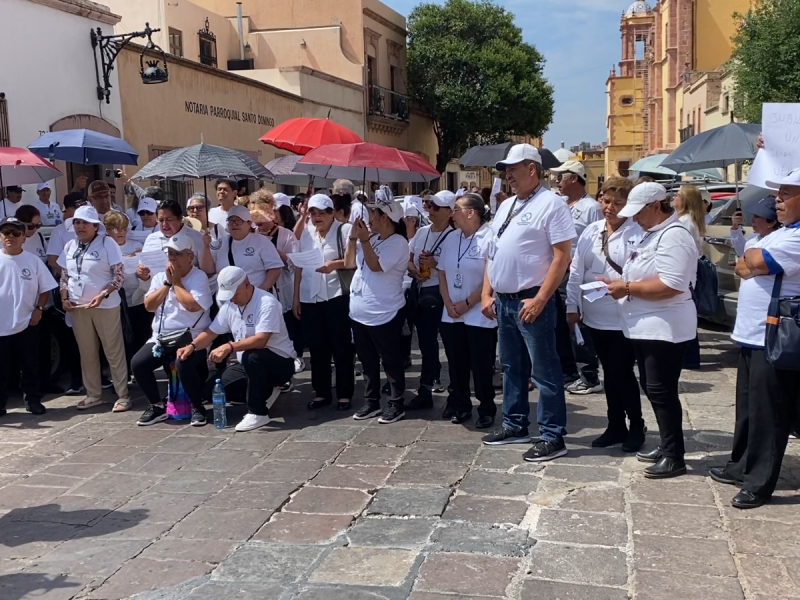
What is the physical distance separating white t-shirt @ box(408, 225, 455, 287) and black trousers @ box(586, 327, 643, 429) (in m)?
1.59

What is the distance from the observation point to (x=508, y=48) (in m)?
35.0

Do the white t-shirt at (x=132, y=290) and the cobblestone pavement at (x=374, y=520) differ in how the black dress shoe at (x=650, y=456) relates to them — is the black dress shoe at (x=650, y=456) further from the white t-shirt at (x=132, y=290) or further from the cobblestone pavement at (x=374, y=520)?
the white t-shirt at (x=132, y=290)

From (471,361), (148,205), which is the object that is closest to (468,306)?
(471,361)

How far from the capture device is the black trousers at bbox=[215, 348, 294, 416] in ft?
21.9

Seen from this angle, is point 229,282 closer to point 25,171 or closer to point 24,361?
point 24,361

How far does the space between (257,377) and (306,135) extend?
380cm

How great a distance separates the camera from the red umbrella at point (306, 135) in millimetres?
9508

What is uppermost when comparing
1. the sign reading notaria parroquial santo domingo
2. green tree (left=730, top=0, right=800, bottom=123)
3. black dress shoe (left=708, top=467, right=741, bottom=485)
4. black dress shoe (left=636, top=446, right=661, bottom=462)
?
green tree (left=730, top=0, right=800, bottom=123)

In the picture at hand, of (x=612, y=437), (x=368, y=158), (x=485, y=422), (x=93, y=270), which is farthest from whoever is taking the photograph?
(x=368, y=158)

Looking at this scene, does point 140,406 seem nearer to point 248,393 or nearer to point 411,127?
point 248,393

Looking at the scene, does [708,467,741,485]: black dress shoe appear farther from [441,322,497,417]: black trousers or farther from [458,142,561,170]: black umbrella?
[458,142,561,170]: black umbrella

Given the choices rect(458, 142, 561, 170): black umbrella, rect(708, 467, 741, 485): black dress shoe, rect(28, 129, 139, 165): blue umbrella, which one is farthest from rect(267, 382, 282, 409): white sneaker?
rect(458, 142, 561, 170): black umbrella

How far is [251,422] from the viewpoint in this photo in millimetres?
6652

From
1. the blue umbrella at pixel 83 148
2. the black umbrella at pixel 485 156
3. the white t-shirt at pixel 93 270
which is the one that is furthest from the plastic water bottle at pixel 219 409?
the black umbrella at pixel 485 156
